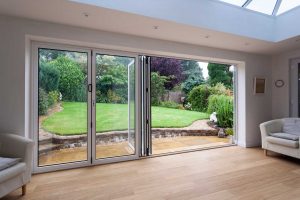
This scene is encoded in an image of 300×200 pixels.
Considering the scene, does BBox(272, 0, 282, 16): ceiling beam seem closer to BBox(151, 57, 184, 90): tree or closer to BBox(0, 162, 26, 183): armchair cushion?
BBox(151, 57, 184, 90): tree

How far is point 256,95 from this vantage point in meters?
4.75

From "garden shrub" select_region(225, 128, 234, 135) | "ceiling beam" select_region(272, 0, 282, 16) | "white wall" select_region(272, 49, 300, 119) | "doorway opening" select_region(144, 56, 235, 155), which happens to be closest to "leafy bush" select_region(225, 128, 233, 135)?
"garden shrub" select_region(225, 128, 234, 135)

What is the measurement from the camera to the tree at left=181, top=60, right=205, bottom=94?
808 centimetres

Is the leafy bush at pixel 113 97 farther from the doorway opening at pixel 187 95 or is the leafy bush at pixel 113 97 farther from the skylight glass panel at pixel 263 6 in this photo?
the doorway opening at pixel 187 95

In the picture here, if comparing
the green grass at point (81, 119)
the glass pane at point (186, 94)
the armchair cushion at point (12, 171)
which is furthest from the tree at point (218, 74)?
the armchair cushion at point (12, 171)

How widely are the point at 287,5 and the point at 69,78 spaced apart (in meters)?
4.16

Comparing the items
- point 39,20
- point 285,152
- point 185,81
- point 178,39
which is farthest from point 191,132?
point 39,20

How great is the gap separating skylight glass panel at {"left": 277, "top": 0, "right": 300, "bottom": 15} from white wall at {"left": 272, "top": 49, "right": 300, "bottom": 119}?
129cm

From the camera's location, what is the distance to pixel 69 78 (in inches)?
130

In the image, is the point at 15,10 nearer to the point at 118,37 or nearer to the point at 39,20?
the point at 39,20

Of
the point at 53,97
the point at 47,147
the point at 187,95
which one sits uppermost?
the point at 187,95

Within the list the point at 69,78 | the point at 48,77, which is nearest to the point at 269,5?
the point at 69,78

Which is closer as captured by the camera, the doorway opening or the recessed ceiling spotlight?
the recessed ceiling spotlight

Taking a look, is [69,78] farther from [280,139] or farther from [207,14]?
[280,139]
